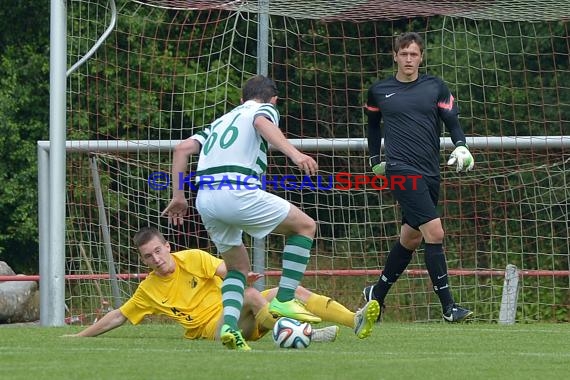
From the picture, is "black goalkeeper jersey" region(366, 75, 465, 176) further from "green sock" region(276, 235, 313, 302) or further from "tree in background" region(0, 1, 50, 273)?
"tree in background" region(0, 1, 50, 273)

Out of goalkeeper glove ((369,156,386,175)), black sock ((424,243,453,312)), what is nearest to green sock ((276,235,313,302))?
black sock ((424,243,453,312))

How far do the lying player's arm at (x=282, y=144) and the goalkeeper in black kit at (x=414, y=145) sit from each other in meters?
2.18

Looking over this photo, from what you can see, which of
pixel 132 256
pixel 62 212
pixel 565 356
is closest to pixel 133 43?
pixel 132 256

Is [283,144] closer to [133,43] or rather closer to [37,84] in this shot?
[133,43]

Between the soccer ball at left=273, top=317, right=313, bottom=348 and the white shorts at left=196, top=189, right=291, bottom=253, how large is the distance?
0.50 meters

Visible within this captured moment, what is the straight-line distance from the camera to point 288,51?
17641 millimetres

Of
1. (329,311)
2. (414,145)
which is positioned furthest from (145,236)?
(414,145)

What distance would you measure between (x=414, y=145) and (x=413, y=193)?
0.36 meters

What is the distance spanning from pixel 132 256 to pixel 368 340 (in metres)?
6.92

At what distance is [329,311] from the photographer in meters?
7.95

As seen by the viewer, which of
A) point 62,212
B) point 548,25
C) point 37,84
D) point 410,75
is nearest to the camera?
point 410,75

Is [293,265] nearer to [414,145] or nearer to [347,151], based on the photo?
[414,145]

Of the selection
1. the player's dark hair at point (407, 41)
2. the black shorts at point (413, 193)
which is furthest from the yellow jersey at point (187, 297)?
the player's dark hair at point (407, 41)

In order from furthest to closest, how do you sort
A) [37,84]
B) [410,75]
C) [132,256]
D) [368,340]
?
[37,84], [132,256], [410,75], [368,340]
